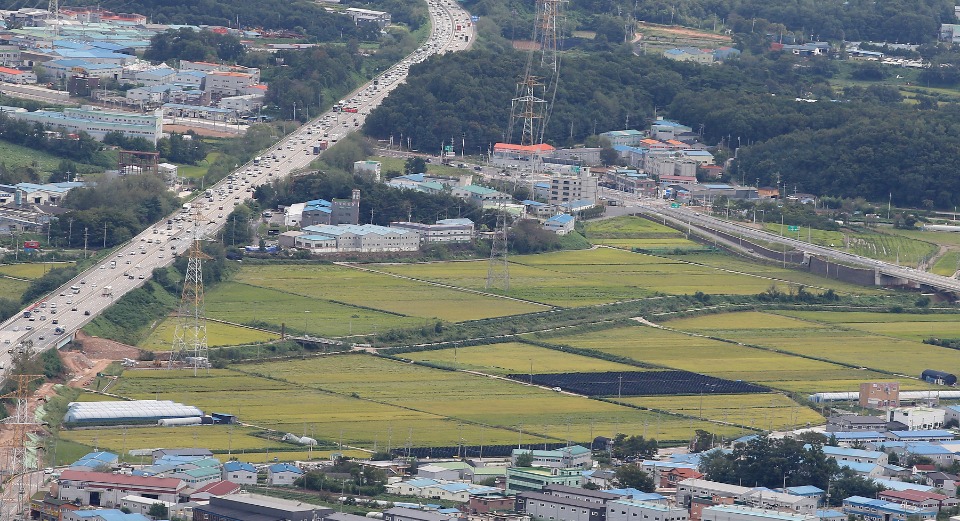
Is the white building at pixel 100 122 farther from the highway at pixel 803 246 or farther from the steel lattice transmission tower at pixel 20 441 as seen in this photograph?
the steel lattice transmission tower at pixel 20 441

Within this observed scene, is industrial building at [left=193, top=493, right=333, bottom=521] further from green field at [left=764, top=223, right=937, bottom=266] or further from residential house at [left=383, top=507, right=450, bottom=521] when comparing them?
green field at [left=764, top=223, right=937, bottom=266]

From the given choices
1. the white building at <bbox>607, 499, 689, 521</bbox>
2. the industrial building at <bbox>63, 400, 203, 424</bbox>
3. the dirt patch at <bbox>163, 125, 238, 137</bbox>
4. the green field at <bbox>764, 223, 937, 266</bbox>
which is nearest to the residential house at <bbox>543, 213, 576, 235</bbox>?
the green field at <bbox>764, 223, 937, 266</bbox>

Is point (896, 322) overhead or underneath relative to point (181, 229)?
underneath

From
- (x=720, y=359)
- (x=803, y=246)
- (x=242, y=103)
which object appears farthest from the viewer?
(x=242, y=103)

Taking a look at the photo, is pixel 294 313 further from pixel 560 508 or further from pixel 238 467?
pixel 560 508

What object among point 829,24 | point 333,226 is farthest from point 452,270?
point 829,24

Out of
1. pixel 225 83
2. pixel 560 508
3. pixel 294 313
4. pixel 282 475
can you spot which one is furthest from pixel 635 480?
pixel 225 83

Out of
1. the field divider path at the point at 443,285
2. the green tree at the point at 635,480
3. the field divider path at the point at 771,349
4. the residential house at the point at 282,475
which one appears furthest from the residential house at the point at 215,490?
the field divider path at the point at 443,285
